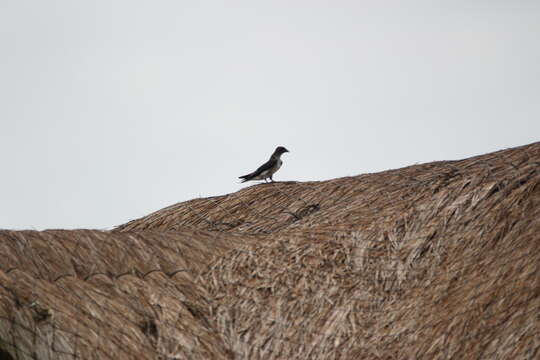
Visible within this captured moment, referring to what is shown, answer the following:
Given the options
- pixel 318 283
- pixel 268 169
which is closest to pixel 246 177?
pixel 268 169

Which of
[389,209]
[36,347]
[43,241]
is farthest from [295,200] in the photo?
[36,347]

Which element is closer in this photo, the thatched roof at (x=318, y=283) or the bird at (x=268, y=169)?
the thatched roof at (x=318, y=283)

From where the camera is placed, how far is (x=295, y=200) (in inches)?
508

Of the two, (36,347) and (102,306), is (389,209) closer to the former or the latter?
(102,306)

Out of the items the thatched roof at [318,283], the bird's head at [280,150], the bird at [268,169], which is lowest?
the thatched roof at [318,283]

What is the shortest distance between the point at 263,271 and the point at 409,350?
2.01 m

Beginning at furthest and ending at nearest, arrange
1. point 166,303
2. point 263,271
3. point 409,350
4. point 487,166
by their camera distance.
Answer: point 487,166 < point 263,271 < point 166,303 < point 409,350

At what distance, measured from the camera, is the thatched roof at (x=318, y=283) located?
28.9ft

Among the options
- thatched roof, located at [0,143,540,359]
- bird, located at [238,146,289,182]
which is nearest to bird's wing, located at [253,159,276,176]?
bird, located at [238,146,289,182]

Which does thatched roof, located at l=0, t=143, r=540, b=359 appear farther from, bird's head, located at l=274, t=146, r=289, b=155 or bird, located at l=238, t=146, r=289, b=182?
bird's head, located at l=274, t=146, r=289, b=155

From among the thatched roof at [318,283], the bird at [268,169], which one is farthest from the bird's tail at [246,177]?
the thatched roof at [318,283]

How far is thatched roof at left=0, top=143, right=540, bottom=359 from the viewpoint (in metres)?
8.81

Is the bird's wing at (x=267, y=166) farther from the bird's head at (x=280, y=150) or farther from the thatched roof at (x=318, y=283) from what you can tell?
the thatched roof at (x=318, y=283)

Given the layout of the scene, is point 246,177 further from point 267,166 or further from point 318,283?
point 318,283
